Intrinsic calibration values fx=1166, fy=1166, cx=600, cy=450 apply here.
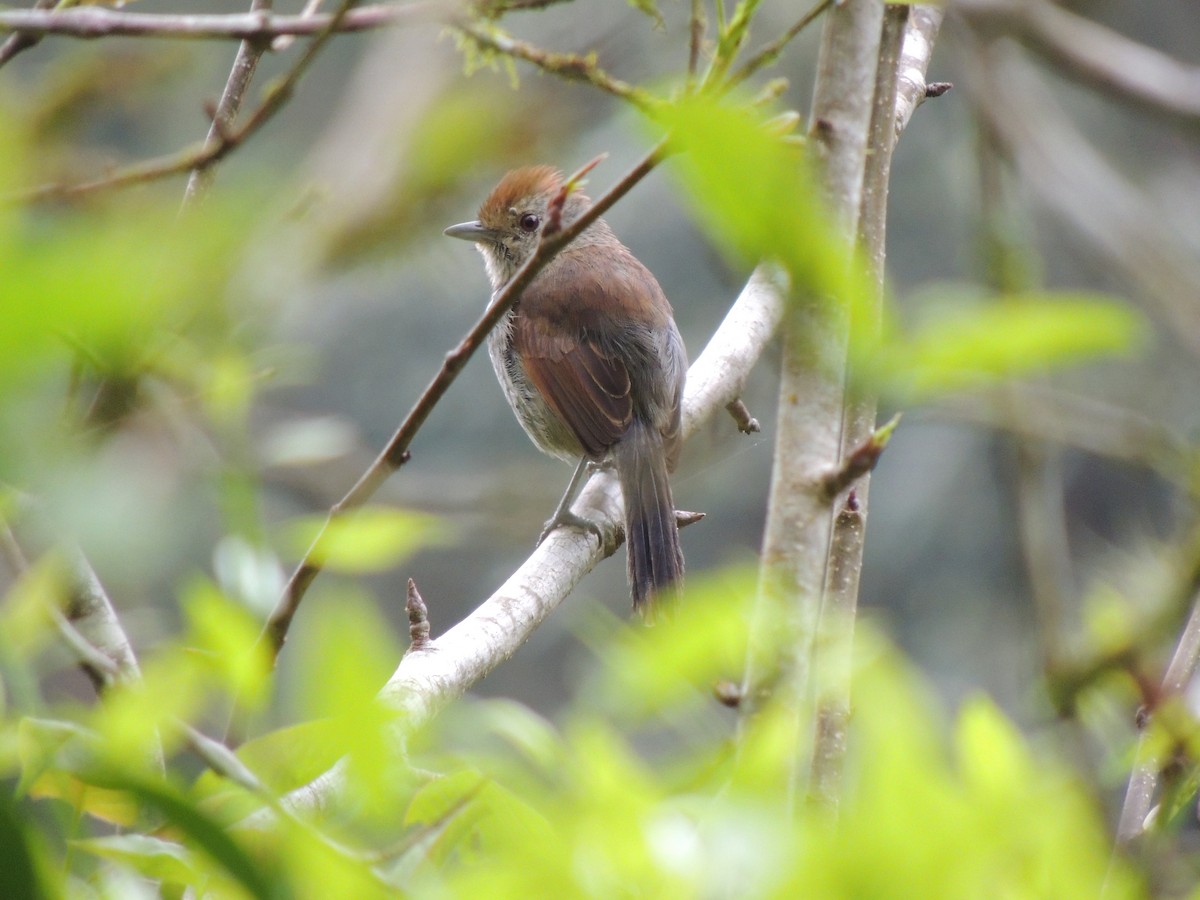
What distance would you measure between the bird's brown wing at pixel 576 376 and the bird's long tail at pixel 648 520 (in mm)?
156

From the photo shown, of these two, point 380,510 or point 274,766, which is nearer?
point 274,766

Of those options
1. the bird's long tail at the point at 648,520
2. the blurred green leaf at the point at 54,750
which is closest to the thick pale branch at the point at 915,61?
the bird's long tail at the point at 648,520

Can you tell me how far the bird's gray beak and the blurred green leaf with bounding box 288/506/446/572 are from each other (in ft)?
13.6

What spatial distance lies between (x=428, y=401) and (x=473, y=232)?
155 inches

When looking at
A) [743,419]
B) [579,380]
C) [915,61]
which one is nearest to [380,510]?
[915,61]

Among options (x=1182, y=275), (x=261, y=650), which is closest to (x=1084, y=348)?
(x=1182, y=275)

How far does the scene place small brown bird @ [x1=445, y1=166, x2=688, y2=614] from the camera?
4.05 m

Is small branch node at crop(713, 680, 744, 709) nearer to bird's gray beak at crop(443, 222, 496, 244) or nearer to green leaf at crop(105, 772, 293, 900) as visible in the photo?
green leaf at crop(105, 772, 293, 900)

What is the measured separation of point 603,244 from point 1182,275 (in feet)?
13.7

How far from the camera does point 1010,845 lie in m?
0.98

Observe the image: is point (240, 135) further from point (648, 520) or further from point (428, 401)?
point (648, 520)

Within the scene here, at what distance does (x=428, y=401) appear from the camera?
171 centimetres

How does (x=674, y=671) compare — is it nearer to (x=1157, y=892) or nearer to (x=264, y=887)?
(x=264, y=887)

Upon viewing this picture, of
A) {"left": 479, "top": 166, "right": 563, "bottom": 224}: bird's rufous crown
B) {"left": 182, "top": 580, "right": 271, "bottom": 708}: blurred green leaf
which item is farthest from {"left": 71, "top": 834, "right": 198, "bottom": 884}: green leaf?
{"left": 479, "top": 166, "right": 563, "bottom": 224}: bird's rufous crown
